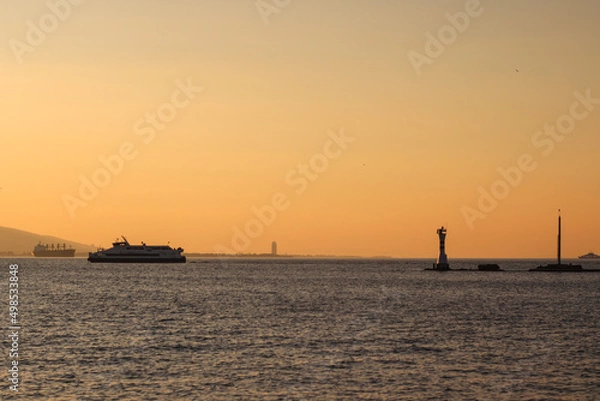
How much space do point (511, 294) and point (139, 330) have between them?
78.2 meters

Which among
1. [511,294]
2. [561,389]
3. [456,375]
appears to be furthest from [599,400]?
[511,294]

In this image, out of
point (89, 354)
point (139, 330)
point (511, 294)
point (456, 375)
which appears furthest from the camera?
point (511, 294)

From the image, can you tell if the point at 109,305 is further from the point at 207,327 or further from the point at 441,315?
the point at 441,315

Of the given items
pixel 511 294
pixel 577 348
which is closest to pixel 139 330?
pixel 577 348

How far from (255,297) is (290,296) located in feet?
18.8

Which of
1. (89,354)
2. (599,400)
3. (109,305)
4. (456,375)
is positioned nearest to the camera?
(599,400)

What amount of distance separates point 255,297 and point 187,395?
251 feet

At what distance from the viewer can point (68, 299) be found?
107250 mm

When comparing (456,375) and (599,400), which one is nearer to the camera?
(599,400)

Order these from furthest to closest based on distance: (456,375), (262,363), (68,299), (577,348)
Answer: (68,299) < (577,348) < (262,363) < (456,375)

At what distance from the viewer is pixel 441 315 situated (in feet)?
278

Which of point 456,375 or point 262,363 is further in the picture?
point 262,363

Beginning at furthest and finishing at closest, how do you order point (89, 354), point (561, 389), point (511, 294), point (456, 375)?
point (511, 294)
point (89, 354)
point (456, 375)
point (561, 389)

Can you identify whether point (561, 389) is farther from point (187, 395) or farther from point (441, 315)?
point (441, 315)
